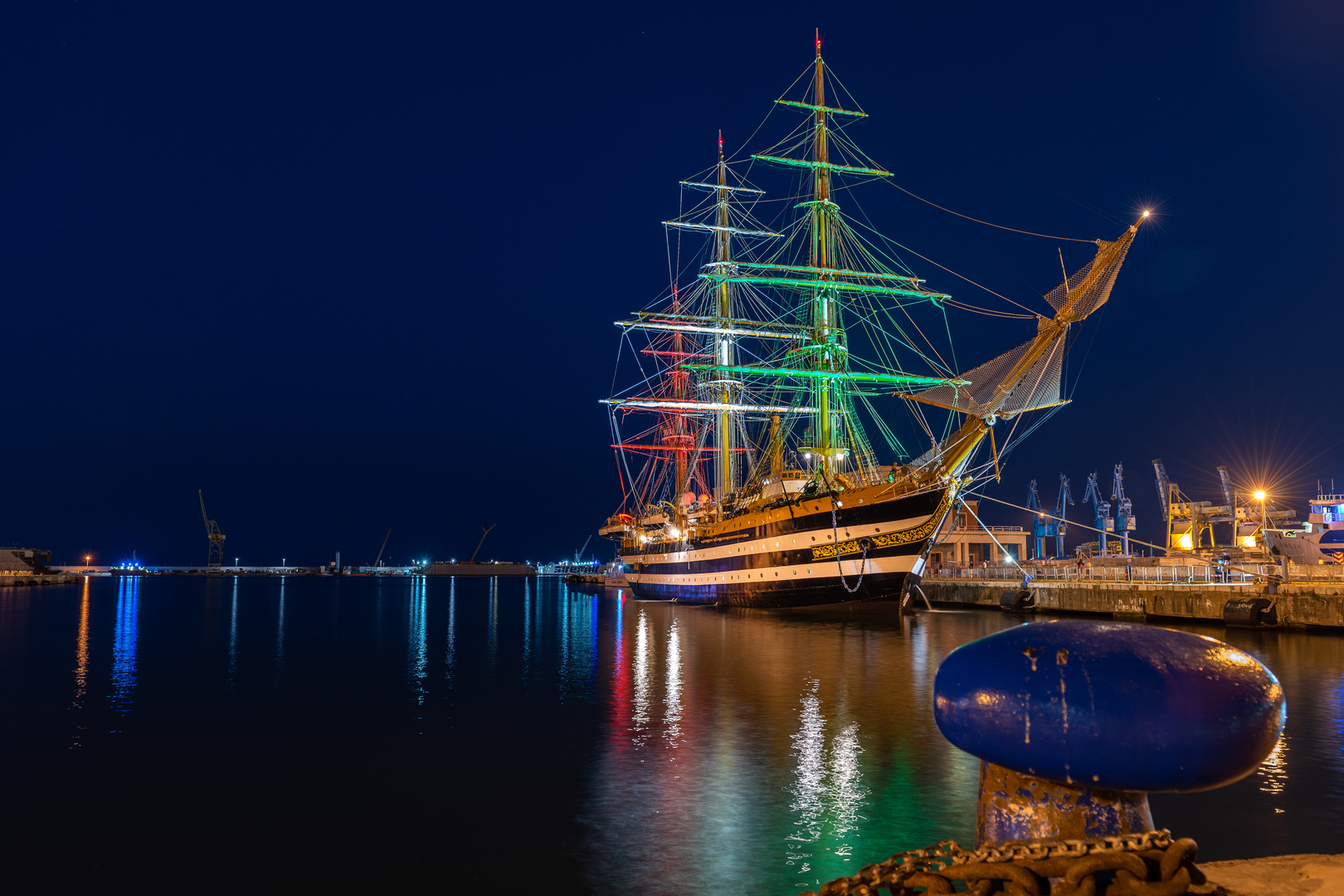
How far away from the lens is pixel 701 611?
202 feet

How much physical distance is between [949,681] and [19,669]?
3168 centimetres

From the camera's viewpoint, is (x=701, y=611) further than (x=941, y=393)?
Yes

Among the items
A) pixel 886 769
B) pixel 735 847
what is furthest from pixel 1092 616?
pixel 735 847

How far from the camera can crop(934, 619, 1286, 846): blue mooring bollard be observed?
13.3ft

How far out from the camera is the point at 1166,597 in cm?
4434

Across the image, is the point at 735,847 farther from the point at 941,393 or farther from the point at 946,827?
the point at 941,393

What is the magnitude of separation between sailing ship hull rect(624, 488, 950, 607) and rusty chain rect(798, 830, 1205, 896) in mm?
46244

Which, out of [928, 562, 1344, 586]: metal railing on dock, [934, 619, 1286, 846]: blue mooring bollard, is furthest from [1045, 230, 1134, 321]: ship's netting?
[934, 619, 1286, 846]: blue mooring bollard

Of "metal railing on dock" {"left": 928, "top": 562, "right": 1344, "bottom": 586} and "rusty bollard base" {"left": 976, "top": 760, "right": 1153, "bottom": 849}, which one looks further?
"metal railing on dock" {"left": 928, "top": 562, "right": 1344, "bottom": 586}

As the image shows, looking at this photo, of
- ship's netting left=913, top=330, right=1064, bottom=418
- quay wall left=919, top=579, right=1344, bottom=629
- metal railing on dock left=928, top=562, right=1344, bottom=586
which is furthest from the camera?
ship's netting left=913, top=330, right=1064, bottom=418

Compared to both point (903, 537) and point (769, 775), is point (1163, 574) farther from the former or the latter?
point (769, 775)

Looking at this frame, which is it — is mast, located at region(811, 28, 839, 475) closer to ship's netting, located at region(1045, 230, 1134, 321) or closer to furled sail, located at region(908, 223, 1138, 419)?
furled sail, located at region(908, 223, 1138, 419)

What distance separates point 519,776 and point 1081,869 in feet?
34.2

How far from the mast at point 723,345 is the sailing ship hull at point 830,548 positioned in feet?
56.9
